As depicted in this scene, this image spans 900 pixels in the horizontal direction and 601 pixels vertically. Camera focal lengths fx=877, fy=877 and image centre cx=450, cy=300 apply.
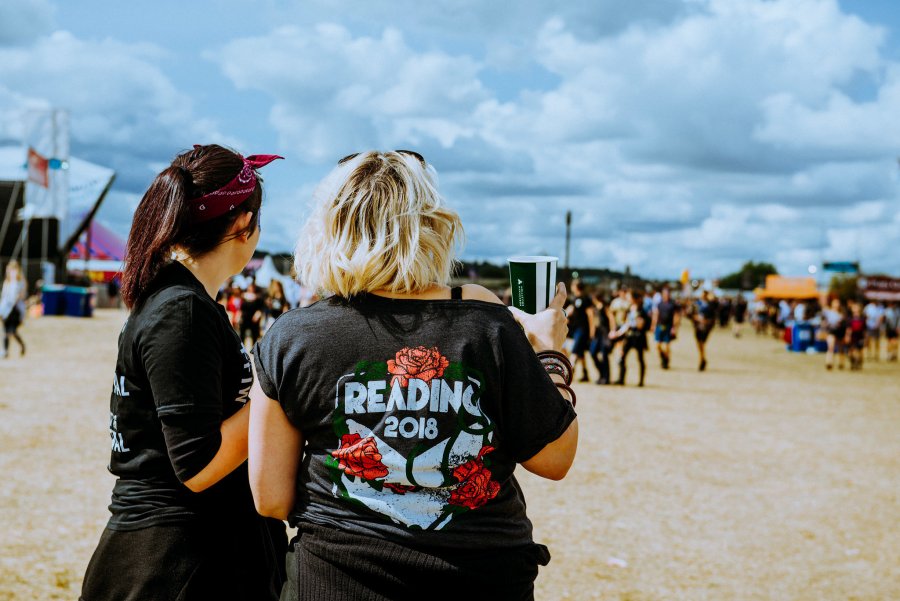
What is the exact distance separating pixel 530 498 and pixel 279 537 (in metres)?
4.62

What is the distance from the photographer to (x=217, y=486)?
6.72 feet

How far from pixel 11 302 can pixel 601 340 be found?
11.2 metres

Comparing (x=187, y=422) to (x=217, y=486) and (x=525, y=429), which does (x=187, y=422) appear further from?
(x=525, y=429)

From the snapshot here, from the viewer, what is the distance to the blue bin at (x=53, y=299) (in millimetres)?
34188

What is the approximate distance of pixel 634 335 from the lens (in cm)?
1577

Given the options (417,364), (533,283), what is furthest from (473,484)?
(533,283)

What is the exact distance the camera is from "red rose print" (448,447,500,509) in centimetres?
175

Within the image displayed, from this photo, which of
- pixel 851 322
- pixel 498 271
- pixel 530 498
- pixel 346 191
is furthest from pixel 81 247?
→ pixel 346 191

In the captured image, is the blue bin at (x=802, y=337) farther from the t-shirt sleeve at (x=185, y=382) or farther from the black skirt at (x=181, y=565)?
the t-shirt sleeve at (x=185, y=382)

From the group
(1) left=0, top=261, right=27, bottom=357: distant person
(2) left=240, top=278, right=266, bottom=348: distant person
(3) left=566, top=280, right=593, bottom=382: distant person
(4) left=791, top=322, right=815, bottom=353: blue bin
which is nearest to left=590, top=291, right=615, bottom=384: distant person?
(3) left=566, top=280, right=593, bottom=382: distant person

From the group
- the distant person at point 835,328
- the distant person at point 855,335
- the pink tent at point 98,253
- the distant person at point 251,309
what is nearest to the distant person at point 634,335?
the distant person at point 251,309

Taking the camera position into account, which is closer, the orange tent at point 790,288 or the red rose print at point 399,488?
the red rose print at point 399,488

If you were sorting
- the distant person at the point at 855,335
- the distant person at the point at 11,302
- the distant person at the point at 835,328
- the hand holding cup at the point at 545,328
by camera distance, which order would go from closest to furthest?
the hand holding cup at the point at 545,328 < the distant person at the point at 11,302 < the distant person at the point at 855,335 < the distant person at the point at 835,328

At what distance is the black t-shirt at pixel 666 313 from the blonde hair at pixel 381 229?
17651 millimetres
